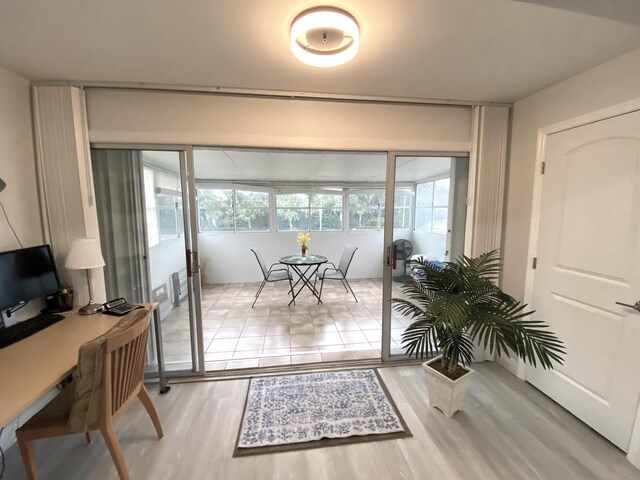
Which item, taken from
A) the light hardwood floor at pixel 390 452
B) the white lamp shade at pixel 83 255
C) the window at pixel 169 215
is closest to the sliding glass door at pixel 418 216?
the light hardwood floor at pixel 390 452

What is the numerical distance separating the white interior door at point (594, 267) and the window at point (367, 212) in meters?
3.61

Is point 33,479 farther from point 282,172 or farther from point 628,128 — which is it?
point 282,172

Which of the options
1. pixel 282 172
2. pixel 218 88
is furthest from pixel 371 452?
pixel 282 172

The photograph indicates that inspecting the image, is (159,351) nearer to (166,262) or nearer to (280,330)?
(166,262)

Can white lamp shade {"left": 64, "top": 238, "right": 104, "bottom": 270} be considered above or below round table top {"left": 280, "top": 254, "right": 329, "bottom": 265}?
above

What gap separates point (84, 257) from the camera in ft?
5.73

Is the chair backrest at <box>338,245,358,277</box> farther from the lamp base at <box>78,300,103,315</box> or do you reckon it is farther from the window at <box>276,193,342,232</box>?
the lamp base at <box>78,300,103,315</box>

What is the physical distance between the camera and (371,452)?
1542 millimetres

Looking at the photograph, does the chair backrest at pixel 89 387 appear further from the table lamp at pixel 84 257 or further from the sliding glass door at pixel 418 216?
the sliding glass door at pixel 418 216

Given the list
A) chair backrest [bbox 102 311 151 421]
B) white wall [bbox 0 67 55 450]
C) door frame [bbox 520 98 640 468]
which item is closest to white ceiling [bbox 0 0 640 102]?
white wall [bbox 0 67 55 450]

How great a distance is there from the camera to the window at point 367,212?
5.55 m

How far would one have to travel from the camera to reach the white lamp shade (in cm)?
173

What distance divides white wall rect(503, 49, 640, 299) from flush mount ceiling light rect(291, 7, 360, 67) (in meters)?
1.58

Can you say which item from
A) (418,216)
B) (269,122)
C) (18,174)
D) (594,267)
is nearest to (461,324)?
(594,267)
